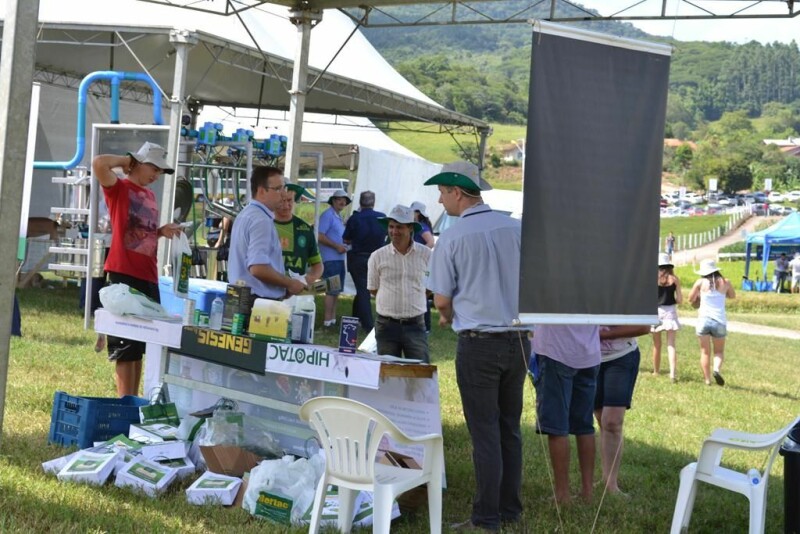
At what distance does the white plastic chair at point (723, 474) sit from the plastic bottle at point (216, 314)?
270 cm

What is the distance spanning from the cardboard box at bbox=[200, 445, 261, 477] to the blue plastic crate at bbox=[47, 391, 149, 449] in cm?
84

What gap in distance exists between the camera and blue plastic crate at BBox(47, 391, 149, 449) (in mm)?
5766

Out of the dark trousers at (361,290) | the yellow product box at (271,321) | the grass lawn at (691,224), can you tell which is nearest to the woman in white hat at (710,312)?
the dark trousers at (361,290)

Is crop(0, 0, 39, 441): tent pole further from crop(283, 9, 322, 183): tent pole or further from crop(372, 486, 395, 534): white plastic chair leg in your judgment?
crop(283, 9, 322, 183): tent pole

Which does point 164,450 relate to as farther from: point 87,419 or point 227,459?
point 87,419

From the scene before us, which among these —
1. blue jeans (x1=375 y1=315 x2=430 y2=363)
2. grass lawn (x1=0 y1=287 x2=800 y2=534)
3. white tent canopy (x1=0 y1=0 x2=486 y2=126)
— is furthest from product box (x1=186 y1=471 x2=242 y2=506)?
white tent canopy (x1=0 y1=0 x2=486 y2=126)

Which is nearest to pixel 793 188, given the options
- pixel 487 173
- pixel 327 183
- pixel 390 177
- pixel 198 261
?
pixel 487 173

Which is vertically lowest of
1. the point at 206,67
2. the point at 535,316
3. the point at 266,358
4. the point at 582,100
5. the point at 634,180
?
the point at 266,358

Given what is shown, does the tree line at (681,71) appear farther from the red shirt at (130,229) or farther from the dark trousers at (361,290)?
the red shirt at (130,229)

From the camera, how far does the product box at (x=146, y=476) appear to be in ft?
16.6

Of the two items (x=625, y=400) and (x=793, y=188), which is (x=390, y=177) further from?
(x=793, y=188)

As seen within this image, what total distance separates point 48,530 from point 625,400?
10.5ft

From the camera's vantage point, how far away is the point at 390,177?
1831 centimetres

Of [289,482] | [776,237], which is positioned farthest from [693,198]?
[289,482]
